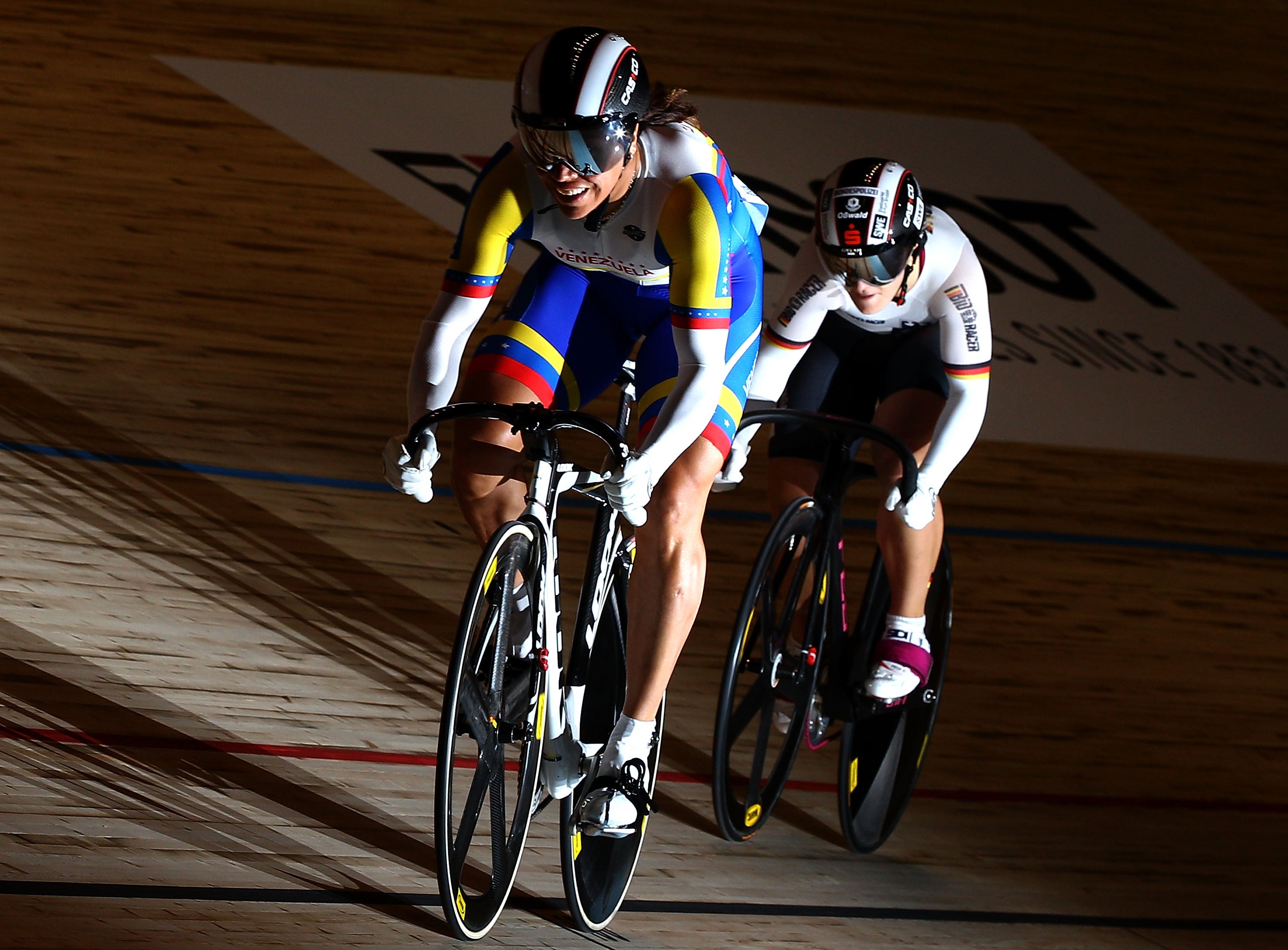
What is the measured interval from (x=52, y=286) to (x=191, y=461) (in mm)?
1018

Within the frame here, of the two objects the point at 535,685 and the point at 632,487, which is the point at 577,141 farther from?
the point at 535,685

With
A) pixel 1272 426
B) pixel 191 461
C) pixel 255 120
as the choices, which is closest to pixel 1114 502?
pixel 1272 426

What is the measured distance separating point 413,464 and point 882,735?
4.66ft

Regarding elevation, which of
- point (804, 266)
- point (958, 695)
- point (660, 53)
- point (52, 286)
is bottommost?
point (958, 695)

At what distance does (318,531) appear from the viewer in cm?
336

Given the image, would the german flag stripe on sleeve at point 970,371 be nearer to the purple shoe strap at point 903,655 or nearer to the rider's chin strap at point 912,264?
the rider's chin strap at point 912,264

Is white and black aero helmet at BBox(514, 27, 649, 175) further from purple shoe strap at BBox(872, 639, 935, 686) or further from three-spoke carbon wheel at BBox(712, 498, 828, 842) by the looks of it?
purple shoe strap at BBox(872, 639, 935, 686)

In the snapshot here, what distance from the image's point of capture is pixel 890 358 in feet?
9.05

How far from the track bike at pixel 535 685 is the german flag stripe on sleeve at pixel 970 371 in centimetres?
67

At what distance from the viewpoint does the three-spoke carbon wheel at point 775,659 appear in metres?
2.46


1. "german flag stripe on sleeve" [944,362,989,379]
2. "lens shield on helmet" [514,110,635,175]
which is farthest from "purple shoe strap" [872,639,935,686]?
"lens shield on helmet" [514,110,635,175]

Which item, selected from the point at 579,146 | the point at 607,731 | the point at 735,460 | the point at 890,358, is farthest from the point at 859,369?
the point at 579,146

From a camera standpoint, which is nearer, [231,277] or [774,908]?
[774,908]

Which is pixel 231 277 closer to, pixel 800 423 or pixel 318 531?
pixel 318 531
